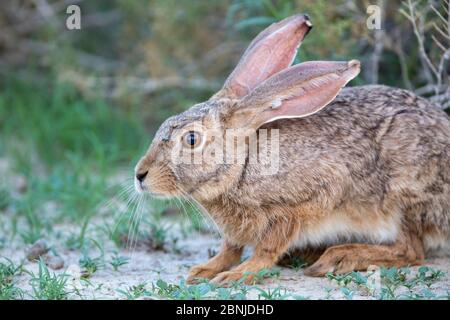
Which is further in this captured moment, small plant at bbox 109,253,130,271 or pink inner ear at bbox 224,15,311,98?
pink inner ear at bbox 224,15,311,98

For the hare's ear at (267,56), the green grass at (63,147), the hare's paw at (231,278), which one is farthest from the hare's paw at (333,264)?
the green grass at (63,147)

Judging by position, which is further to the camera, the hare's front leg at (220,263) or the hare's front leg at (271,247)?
the hare's front leg at (220,263)

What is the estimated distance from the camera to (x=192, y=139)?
4.39m

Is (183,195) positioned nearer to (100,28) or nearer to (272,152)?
(272,152)

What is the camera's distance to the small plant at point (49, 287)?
3971 mm

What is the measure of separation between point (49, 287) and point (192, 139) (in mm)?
1030

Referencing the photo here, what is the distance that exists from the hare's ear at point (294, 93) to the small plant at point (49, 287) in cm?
117

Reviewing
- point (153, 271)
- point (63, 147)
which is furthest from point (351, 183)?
point (63, 147)

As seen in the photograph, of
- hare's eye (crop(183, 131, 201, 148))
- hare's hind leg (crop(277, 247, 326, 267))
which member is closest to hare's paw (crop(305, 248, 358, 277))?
hare's hind leg (crop(277, 247, 326, 267))

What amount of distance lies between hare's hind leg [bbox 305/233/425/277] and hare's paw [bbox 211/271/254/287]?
0.36m

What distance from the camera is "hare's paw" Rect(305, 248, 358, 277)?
4438 millimetres
